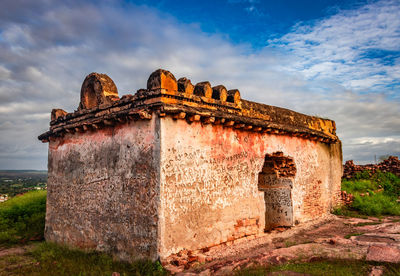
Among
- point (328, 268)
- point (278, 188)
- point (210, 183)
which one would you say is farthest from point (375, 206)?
point (210, 183)

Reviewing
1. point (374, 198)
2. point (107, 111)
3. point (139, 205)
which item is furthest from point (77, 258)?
point (374, 198)

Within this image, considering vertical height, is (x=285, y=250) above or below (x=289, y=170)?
below

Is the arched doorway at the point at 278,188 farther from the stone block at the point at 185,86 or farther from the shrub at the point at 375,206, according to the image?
the shrub at the point at 375,206

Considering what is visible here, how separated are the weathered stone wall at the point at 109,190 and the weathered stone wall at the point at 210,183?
0.24m

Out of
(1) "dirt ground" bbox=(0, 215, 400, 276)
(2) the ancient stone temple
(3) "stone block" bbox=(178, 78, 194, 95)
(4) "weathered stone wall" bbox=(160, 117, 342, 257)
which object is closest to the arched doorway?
(2) the ancient stone temple

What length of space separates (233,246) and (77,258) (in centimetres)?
308

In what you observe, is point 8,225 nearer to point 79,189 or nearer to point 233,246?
point 79,189

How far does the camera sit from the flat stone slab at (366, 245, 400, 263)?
4578 millimetres

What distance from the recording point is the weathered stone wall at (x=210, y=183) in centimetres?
520

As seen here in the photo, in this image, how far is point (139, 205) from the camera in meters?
5.35

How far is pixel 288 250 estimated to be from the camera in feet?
17.9

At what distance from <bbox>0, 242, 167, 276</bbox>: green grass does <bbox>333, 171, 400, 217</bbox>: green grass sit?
7346 millimetres

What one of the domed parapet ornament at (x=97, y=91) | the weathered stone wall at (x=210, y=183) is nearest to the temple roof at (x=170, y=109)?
the domed parapet ornament at (x=97, y=91)

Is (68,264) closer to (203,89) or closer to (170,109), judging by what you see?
(170,109)
